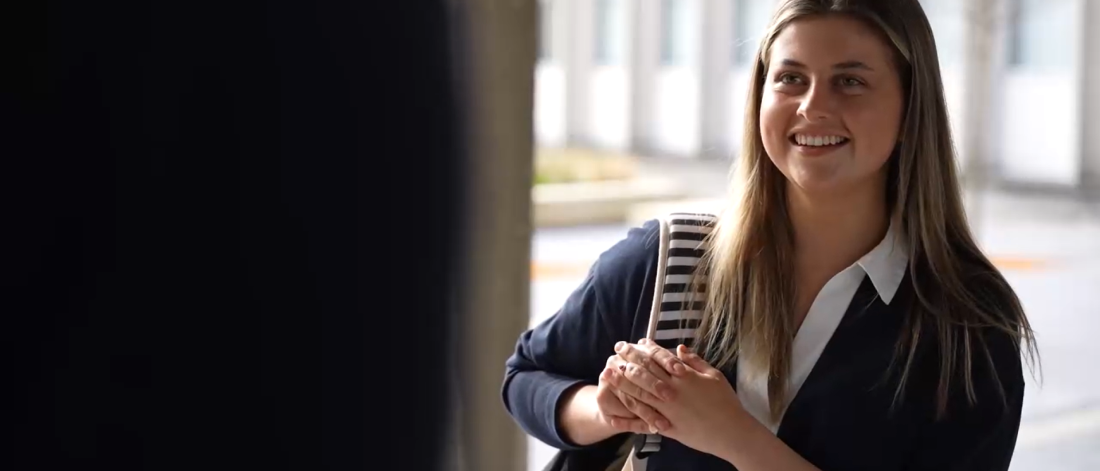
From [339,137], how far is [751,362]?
69 cm

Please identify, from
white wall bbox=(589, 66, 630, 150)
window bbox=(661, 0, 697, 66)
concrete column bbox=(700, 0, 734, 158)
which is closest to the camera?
concrete column bbox=(700, 0, 734, 158)

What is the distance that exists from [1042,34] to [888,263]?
13374mm

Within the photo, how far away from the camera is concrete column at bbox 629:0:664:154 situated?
19062mm

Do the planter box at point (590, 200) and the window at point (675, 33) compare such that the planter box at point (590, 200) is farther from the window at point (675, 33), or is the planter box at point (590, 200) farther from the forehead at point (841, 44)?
the forehead at point (841, 44)

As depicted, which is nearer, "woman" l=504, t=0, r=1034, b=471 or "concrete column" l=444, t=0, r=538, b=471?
"concrete column" l=444, t=0, r=538, b=471

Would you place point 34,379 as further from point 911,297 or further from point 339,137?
point 911,297

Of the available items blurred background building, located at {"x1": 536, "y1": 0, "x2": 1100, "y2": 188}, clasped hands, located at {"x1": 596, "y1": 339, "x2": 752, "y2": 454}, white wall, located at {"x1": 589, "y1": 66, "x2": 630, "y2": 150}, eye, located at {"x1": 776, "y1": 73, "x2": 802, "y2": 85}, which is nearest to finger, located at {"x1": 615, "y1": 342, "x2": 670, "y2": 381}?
clasped hands, located at {"x1": 596, "y1": 339, "x2": 752, "y2": 454}

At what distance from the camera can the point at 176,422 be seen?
2.81ft

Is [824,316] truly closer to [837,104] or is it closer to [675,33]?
[837,104]

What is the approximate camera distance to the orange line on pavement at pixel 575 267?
26.6ft

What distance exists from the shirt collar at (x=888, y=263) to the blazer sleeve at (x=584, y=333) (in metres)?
0.24

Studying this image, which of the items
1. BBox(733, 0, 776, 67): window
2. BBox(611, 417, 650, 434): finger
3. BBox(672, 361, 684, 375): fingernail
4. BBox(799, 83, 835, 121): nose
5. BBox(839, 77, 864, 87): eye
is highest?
BBox(733, 0, 776, 67): window

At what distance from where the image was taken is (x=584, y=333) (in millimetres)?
1542

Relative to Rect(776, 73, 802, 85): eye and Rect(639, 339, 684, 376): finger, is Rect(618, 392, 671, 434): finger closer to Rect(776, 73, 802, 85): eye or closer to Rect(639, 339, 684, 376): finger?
Rect(639, 339, 684, 376): finger
